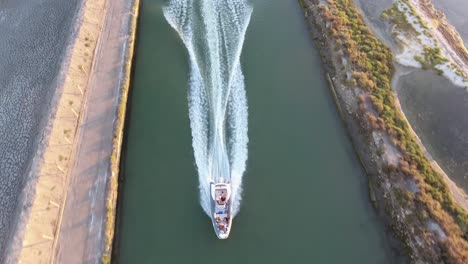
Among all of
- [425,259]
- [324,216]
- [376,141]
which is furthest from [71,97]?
[425,259]

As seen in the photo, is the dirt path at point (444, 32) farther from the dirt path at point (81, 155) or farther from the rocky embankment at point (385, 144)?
the dirt path at point (81, 155)

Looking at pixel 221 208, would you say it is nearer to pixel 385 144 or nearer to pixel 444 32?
pixel 385 144

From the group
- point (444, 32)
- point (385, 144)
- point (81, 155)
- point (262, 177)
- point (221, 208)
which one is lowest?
point (81, 155)

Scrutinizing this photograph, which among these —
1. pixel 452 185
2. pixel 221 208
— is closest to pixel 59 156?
pixel 221 208

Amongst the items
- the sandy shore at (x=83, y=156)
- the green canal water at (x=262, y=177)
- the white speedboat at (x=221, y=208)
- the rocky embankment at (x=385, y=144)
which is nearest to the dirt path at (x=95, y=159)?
the sandy shore at (x=83, y=156)

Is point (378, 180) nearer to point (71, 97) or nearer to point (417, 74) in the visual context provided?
point (417, 74)
